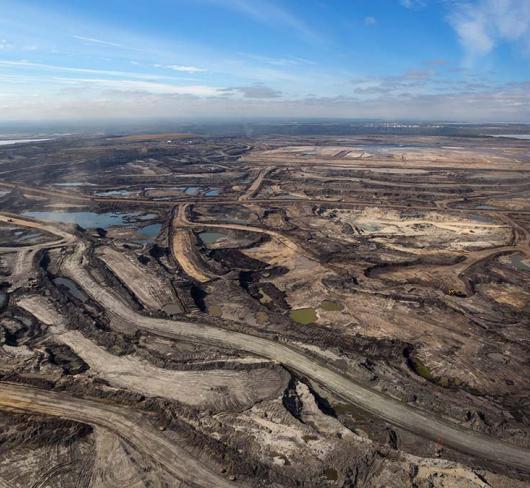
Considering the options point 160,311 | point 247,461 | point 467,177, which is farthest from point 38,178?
point 467,177

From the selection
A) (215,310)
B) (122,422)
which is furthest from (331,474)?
(215,310)

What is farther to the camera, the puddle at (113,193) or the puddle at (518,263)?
the puddle at (113,193)

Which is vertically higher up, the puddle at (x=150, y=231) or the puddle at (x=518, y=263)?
the puddle at (x=518, y=263)

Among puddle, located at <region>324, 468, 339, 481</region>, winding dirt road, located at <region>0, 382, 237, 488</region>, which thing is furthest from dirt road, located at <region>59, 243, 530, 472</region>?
winding dirt road, located at <region>0, 382, 237, 488</region>

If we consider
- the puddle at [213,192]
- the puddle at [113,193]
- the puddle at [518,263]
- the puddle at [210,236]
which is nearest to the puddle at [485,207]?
the puddle at [518,263]

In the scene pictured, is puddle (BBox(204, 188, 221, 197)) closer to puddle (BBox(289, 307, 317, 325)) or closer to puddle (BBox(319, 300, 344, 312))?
puddle (BBox(319, 300, 344, 312))

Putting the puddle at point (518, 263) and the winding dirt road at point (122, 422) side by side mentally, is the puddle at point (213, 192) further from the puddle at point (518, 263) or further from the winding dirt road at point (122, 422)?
the winding dirt road at point (122, 422)

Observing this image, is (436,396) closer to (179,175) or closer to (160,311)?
(160,311)
